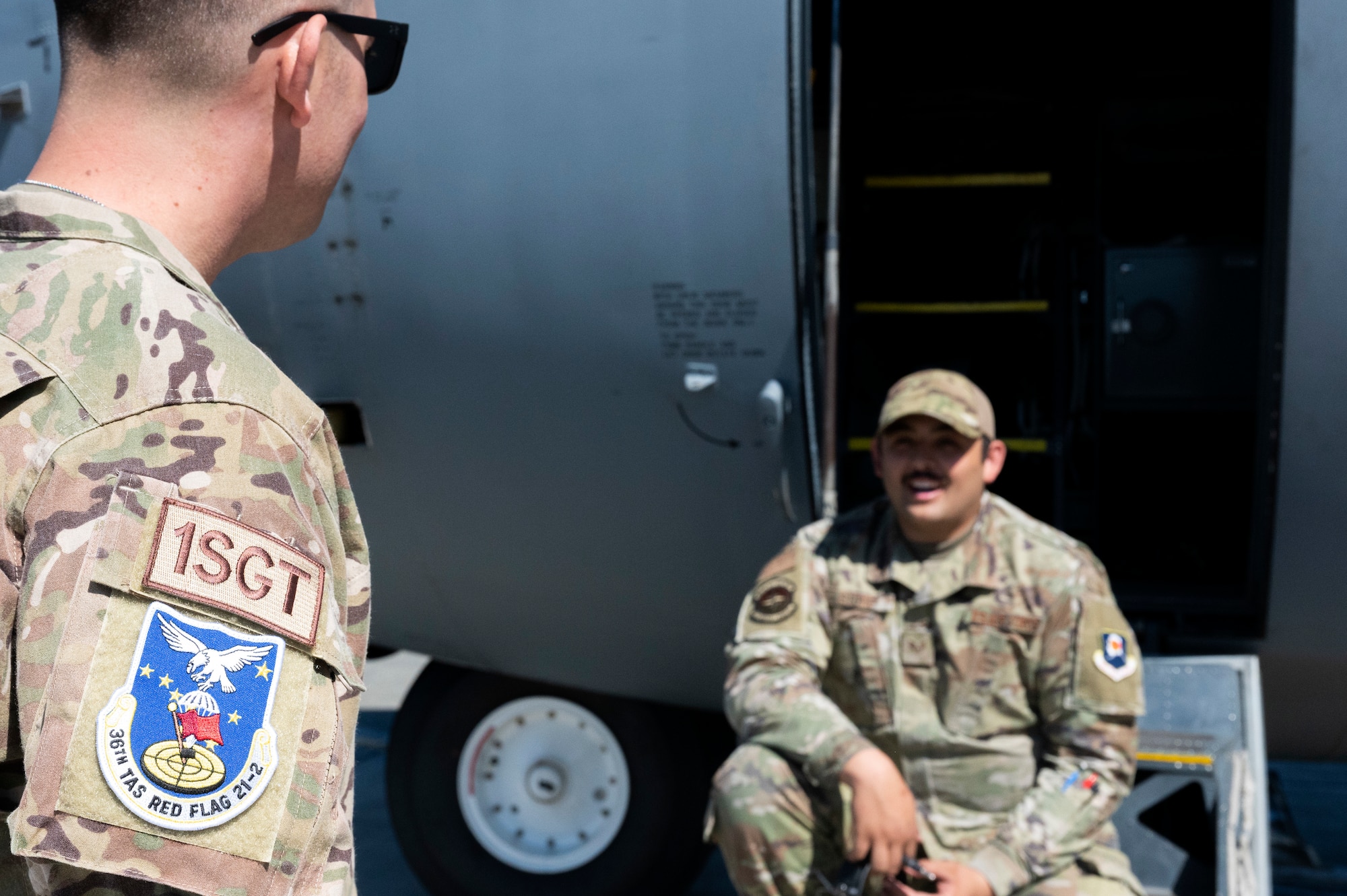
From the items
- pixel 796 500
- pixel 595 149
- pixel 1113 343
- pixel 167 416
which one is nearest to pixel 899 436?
pixel 796 500

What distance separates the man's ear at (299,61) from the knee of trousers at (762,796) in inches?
74.7

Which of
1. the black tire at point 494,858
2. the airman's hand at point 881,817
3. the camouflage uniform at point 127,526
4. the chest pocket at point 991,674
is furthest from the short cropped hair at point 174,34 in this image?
the black tire at point 494,858

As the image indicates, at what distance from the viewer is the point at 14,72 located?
309cm

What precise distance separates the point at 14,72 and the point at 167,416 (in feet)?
9.19

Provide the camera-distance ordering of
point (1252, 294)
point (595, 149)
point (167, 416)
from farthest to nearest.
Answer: point (1252, 294)
point (595, 149)
point (167, 416)

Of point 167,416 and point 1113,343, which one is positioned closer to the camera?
point 167,416

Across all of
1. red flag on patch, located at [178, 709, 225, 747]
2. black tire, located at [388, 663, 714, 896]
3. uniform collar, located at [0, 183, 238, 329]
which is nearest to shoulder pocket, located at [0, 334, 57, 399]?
uniform collar, located at [0, 183, 238, 329]

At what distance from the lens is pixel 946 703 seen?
2.61 metres

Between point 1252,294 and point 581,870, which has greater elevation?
point 1252,294

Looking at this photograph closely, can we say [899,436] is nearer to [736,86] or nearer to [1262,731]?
[736,86]

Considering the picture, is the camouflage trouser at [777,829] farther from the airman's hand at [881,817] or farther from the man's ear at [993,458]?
the man's ear at [993,458]

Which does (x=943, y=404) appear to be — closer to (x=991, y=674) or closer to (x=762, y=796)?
(x=991, y=674)

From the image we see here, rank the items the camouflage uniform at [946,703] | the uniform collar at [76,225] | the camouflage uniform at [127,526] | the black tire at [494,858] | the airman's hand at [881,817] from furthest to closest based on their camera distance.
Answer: the black tire at [494,858], the camouflage uniform at [946,703], the airman's hand at [881,817], the uniform collar at [76,225], the camouflage uniform at [127,526]

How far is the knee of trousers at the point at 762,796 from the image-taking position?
250 centimetres
